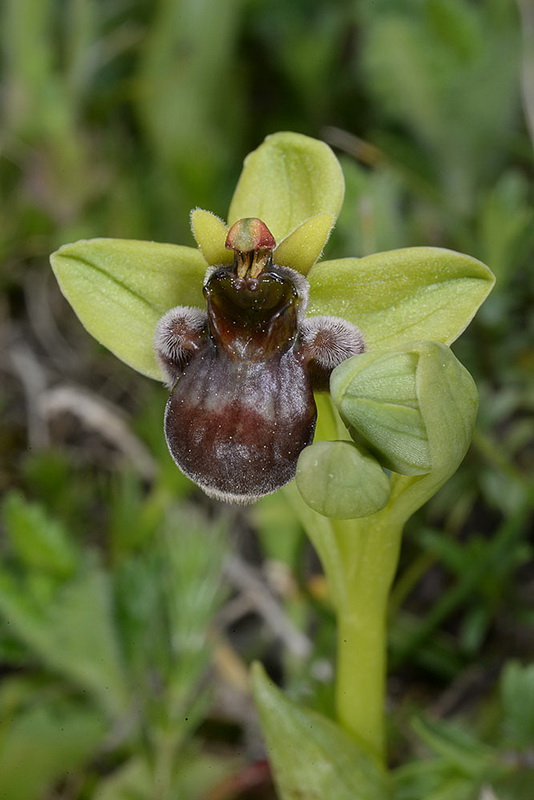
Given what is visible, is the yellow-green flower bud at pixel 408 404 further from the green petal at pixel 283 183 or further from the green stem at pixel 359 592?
the green petal at pixel 283 183

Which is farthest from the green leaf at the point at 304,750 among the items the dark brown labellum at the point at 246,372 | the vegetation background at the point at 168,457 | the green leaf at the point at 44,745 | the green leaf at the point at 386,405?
the green leaf at the point at 44,745

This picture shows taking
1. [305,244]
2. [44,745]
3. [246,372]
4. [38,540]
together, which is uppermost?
[305,244]

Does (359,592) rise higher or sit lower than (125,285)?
lower

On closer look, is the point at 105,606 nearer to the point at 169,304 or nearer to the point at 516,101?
the point at 169,304

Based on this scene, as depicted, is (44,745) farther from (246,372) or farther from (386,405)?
(386,405)

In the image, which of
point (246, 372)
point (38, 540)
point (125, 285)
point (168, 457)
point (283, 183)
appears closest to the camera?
point (246, 372)

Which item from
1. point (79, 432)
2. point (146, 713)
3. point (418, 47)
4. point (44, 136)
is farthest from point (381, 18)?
point (146, 713)

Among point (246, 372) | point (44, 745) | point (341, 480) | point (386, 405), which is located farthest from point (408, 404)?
point (44, 745)
